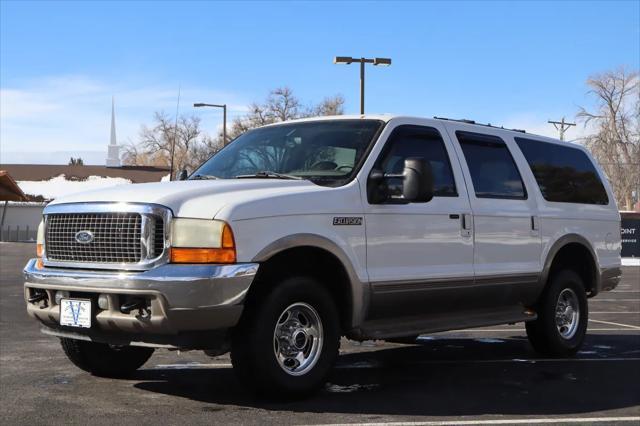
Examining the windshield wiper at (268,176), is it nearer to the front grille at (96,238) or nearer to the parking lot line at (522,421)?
the front grille at (96,238)

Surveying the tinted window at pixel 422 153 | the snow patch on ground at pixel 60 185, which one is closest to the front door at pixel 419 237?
the tinted window at pixel 422 153

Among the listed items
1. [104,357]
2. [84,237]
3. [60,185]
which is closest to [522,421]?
[84,237]

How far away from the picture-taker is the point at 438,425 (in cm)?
515

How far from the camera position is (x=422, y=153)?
6.86 m

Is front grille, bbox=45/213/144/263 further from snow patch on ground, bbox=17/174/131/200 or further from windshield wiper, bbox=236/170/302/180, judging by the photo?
snow patch on ground, bbox=17/174/131/200

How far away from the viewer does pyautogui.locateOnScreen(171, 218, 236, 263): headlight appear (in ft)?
17.1

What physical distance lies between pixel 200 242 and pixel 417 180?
1718 mm

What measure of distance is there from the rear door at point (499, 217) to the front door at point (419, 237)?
0.17m

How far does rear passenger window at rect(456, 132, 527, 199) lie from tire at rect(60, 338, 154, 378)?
3.18 metres

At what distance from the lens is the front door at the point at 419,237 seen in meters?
6.21

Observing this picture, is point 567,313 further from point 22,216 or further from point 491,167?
point 22,216

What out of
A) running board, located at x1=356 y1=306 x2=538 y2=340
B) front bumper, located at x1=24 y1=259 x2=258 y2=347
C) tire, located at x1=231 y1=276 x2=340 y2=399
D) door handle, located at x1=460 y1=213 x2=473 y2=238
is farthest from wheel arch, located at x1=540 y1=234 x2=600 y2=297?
front bumper, located at x1=24 y1=259 x2=258 y2=347

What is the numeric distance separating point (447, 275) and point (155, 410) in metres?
A: 2.62

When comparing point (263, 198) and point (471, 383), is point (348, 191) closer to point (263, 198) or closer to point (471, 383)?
point (263, 198)
